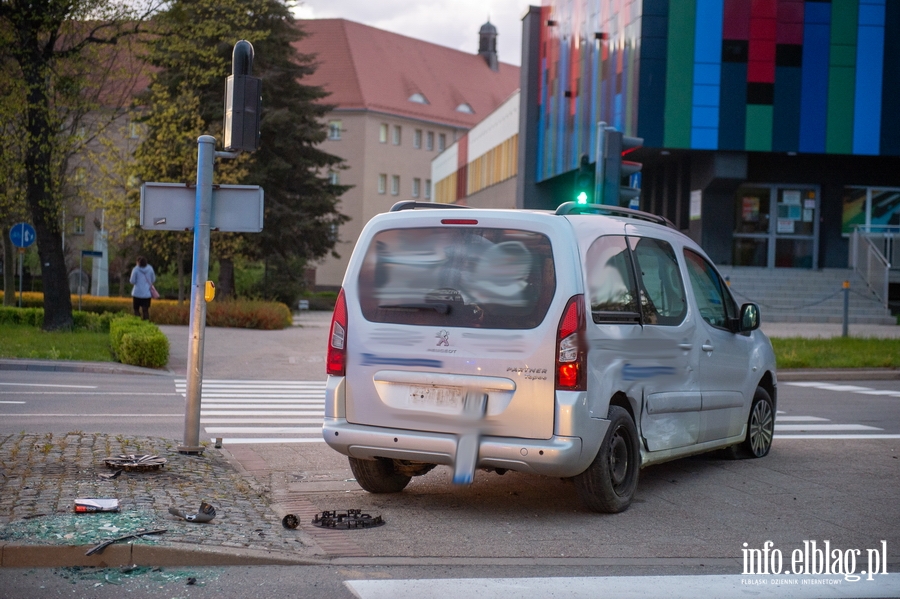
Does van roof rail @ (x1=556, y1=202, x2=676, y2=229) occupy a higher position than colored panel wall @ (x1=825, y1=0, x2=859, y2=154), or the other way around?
colored panel wall @ (x1=825, y1=0, x2=859, y2=154)

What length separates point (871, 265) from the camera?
3797 cm

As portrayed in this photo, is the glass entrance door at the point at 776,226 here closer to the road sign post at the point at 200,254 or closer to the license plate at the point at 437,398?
the road sign post at the point at 200,254

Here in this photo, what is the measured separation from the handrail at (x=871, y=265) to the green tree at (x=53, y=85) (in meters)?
25.2

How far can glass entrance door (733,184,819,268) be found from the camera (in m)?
41.0

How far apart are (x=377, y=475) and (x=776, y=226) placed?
3638cm

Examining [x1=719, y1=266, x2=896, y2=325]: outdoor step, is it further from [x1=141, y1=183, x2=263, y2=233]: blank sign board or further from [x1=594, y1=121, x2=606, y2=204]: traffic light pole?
[x1=141, y1=183, x2=263, y2=233]: blank sign board

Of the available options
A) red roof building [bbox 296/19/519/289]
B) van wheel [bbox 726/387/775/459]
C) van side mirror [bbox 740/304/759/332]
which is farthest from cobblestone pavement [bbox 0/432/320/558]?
red roof building [bbox 296/19/519/289]

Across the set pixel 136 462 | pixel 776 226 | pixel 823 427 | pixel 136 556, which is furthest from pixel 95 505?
pixel 776 226

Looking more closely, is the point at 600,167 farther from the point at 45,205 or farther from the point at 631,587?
the point at 45,205

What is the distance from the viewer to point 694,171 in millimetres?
40438

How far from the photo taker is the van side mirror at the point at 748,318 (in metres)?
8.74

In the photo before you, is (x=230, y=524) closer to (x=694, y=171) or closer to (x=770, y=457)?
(x=770, y=457)

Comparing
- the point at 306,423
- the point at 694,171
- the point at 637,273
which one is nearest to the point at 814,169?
the point at 694,171

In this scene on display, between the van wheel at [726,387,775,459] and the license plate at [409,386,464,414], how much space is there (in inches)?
143
